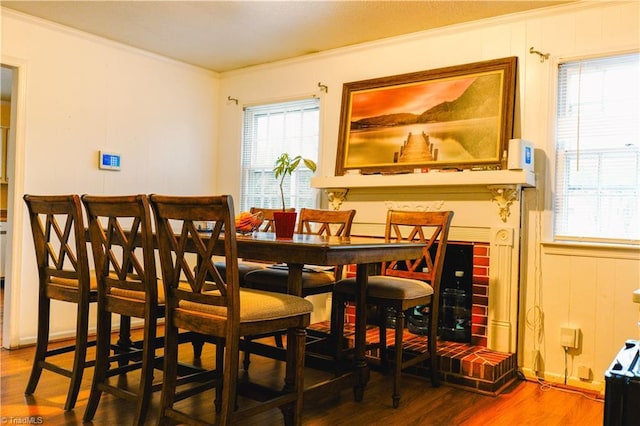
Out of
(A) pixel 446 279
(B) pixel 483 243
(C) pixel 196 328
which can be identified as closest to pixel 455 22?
(B) pixel 483 243

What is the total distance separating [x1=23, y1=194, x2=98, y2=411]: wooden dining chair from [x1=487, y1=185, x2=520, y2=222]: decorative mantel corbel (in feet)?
8.22

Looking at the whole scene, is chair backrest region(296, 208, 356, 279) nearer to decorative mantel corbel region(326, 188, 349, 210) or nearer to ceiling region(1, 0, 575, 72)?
decorative mantel corbel region(326, 188, 349, 210)

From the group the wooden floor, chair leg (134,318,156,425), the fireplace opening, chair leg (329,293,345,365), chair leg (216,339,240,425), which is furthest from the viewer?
the fireplace opening

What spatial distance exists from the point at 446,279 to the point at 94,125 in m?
3.03

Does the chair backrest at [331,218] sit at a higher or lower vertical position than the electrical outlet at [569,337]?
higher

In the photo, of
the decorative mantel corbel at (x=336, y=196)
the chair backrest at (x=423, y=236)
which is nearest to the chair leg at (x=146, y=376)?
the chair backrest at (x=423, y=236)

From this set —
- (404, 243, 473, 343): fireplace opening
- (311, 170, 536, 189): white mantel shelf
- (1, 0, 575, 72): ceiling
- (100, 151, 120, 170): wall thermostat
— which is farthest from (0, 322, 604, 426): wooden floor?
(1, 0, 575, 72): ceiling

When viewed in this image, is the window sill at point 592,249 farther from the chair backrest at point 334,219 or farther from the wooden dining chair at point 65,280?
the wooden dining chair at point 65,280

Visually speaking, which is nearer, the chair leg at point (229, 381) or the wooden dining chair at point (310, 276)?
the chair leg at point (229, 381)

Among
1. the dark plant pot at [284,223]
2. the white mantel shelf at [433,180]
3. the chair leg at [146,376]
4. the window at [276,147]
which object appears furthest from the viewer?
the window at [276,147]

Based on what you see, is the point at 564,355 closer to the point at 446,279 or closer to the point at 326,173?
the point at 446,279

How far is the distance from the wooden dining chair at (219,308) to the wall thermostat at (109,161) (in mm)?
2460

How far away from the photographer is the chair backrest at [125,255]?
2.31 metres

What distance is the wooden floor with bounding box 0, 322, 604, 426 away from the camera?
8.41 feet
